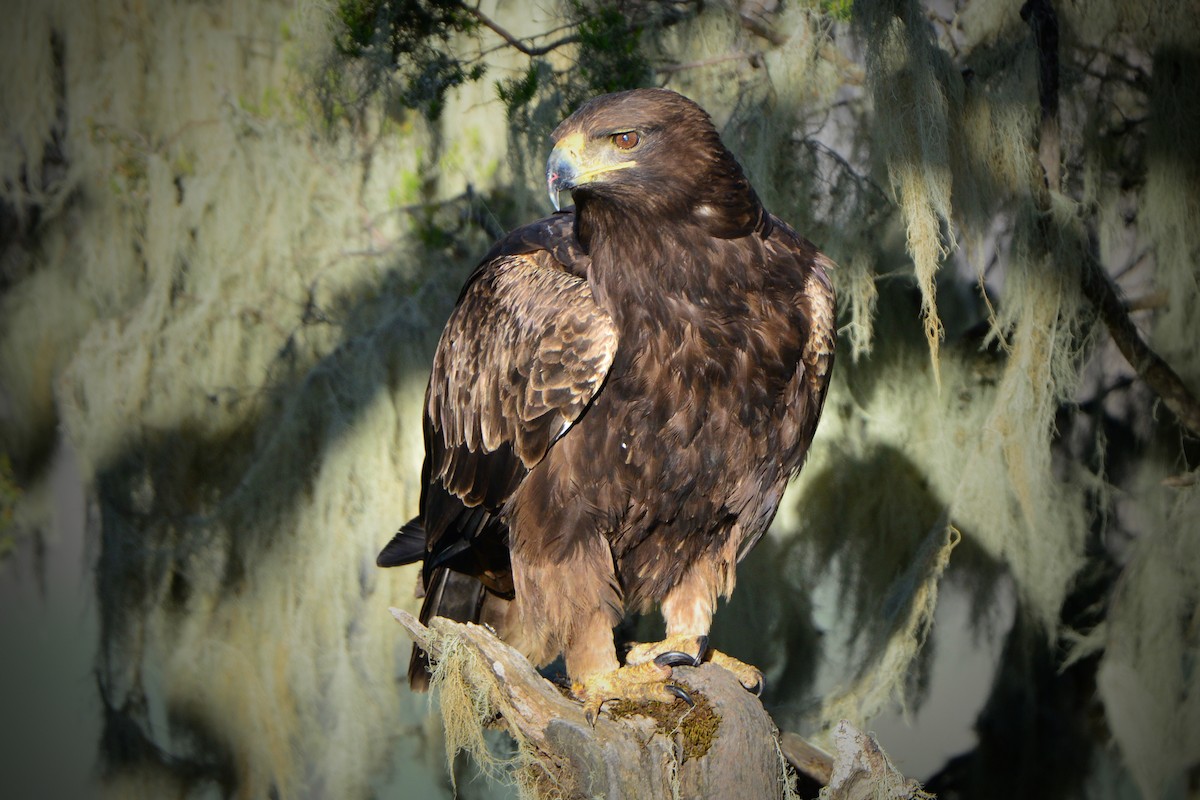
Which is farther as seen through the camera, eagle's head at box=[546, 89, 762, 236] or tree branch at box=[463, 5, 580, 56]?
tree branch at box=[463, 5, 580, 56]

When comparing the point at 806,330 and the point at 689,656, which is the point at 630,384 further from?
the point at 689,656

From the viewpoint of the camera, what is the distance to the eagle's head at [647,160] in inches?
96.6

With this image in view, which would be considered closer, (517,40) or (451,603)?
(451,603)

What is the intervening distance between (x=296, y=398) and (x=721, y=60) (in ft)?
7.13

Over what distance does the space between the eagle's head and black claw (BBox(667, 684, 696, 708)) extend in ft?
3.69

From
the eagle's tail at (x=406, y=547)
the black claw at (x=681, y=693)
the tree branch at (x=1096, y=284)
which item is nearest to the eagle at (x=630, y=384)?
the black claw at (x=681, y=693)

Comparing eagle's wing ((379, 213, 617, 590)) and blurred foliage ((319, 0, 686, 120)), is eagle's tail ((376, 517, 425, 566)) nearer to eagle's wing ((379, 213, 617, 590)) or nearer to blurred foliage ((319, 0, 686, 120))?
eagle's wing ((379, 213, 617, 590))

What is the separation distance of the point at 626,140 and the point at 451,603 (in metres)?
1.57

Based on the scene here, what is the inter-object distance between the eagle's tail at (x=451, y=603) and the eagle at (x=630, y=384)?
0.92 ft

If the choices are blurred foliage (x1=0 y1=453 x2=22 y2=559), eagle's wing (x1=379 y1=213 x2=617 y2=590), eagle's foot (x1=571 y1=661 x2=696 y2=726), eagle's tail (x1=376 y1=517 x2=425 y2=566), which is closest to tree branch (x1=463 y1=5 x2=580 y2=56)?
eagle's wing (x1=379 y1=213 x2=617 y2=590)

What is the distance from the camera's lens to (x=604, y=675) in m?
2.72

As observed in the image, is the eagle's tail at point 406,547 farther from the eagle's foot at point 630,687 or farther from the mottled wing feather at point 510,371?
the eagle's foot at point 630,687

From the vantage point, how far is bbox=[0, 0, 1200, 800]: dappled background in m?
4.04

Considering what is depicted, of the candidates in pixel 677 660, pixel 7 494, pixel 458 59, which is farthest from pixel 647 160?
pixel 7 494
